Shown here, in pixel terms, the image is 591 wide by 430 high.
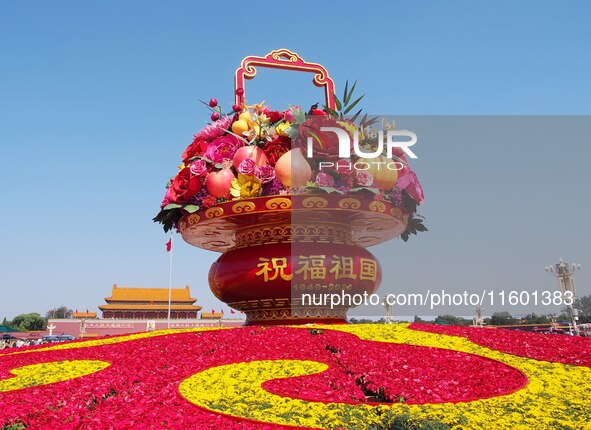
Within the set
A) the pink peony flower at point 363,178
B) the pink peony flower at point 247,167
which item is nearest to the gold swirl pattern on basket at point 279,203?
the pink peony flower at point 247,167

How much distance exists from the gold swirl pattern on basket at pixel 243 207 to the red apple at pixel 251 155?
2.35 feet

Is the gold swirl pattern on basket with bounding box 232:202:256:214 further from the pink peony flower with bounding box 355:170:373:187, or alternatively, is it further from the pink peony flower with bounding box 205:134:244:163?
the pink peony flower with bounding box 355:170:373:187

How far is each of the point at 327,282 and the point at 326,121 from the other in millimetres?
2125

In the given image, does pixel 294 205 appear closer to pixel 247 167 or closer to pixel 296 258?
pixel 296 258

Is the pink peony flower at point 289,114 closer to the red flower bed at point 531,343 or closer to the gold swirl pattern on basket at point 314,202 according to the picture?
the gold swirl pattern on basket at point 314,202

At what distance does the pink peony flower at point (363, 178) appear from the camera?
6.41 meters

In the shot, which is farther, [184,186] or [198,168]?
[184,186]

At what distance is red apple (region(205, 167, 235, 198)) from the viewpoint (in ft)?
22.1

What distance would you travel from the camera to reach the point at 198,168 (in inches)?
274

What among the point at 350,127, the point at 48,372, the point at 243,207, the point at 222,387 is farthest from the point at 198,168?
the point at 222,387

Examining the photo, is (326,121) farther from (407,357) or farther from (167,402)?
(167,402)

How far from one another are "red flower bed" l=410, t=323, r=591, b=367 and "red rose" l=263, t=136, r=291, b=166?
290 centimetres

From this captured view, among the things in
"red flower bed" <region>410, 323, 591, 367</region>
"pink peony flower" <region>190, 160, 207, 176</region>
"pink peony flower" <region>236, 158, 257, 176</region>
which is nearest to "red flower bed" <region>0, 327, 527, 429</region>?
"red flower bed" <region>410, 323, 591, 367</region>

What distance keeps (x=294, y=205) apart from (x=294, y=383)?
9.82 ft
